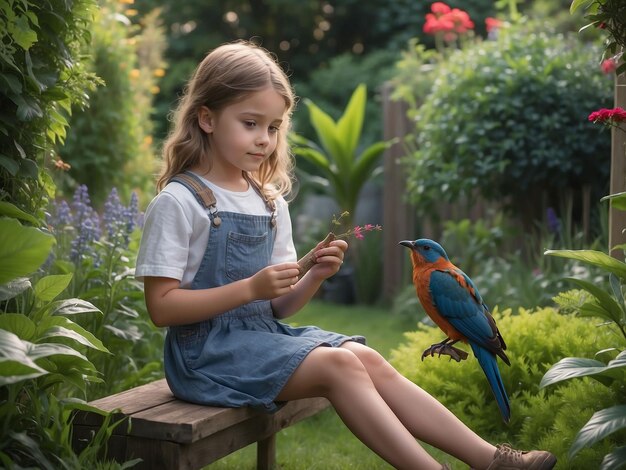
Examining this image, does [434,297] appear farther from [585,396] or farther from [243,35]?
[243,35]

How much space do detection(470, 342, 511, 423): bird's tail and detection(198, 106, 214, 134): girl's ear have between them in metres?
1.17

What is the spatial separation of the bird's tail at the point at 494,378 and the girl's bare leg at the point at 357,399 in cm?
36

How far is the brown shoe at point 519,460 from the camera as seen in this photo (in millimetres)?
2590

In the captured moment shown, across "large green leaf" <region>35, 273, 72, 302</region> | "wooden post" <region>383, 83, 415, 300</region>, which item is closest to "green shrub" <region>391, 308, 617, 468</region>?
"large green leaf" <region>35, 273, 72, 302</region>

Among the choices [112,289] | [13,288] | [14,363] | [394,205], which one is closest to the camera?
[14,363]

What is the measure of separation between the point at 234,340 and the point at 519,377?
1.44 metres

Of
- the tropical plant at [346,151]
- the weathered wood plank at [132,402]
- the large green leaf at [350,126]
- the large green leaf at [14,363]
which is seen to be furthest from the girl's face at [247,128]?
the large green leaf at [350,126]

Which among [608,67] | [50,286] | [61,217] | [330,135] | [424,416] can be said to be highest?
[608,67]

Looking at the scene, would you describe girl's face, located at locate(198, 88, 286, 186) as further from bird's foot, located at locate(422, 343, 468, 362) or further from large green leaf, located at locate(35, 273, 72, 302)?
bird's foot, located at locate(422, 343, 468, 362)

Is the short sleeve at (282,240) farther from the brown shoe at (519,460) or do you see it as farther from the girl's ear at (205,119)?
the brown shoe at (519,460)

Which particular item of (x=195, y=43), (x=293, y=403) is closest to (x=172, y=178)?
(x=293, y=403)

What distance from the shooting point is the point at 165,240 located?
270cm

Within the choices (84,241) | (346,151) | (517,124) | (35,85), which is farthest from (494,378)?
(346,151)

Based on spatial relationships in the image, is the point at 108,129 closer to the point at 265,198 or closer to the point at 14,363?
the point at 265,198
